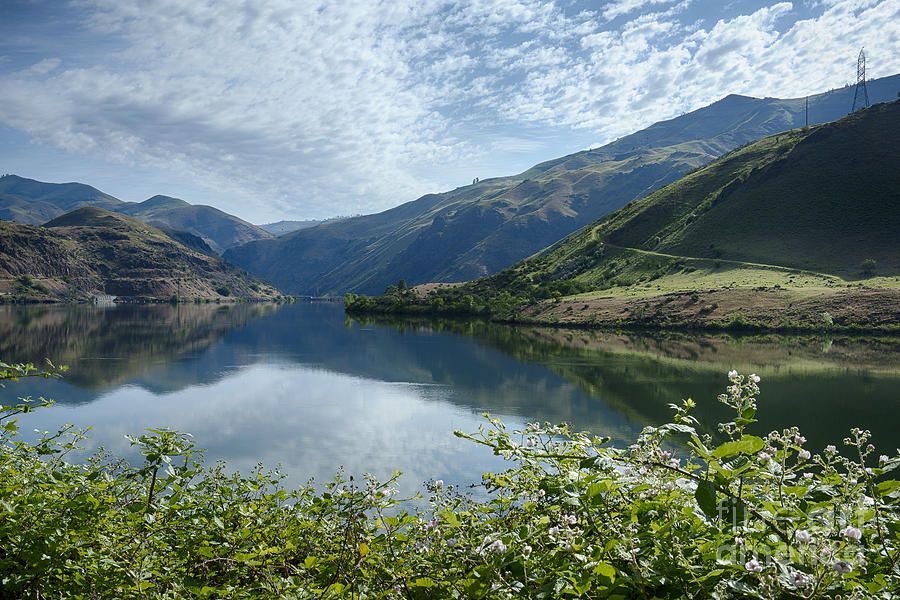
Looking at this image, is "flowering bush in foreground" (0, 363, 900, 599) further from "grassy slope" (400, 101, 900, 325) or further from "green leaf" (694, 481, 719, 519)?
"grassy slope" (400, 101, 900, 325)

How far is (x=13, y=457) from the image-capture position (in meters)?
6.31

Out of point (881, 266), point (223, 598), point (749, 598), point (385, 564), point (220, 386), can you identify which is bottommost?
point (220, 386)

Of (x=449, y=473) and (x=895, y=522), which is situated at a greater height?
(x=895, y=522)

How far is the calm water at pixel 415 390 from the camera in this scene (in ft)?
83.0

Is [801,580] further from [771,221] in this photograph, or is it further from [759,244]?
[771,221]

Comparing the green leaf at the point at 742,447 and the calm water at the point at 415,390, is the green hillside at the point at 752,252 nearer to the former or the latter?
the calm water at the point at 415,390

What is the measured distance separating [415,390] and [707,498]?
3924 cm

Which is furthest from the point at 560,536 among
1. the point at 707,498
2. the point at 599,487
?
the point at 707,498

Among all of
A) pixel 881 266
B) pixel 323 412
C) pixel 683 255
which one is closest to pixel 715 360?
pixel 323 412

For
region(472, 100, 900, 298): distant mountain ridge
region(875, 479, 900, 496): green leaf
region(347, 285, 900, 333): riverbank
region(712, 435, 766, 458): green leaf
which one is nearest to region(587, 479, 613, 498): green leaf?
region(712, 435, 766, 458): green leaf

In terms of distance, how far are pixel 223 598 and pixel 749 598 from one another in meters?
3.83

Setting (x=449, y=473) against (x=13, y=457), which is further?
(x=449, y=473)

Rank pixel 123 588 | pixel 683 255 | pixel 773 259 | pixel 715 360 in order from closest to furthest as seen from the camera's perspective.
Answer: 1. pixel 123 588
2. pixel 715 360
3. pixel 773 259
4. pixel 683 255

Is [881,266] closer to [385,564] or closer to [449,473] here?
[449,473]
